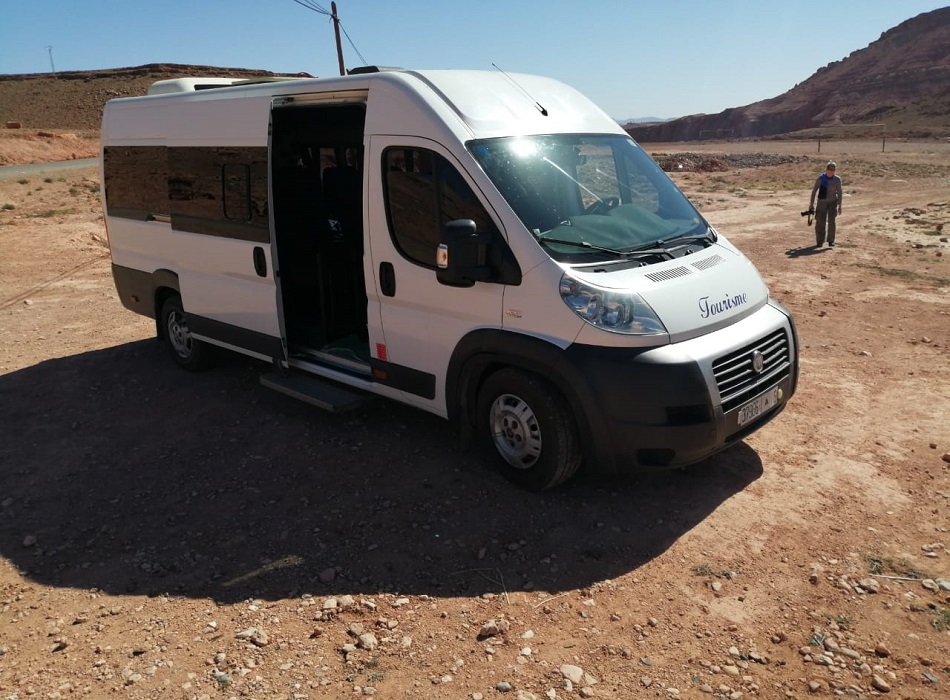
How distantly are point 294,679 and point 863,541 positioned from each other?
127 inches

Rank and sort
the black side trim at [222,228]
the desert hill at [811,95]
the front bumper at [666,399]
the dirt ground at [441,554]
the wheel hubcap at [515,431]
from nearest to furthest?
1. the dirt ground at [441,554]
2. the front bumper at [666,399]
3. the wheel hubcap at [515,431]
4. the black side trim at [222,228]
5. the desert hill at [811,95]

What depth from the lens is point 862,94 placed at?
89812mm

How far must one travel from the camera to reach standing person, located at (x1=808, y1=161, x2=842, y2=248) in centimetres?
1384

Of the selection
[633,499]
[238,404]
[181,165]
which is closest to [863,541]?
[633,499]

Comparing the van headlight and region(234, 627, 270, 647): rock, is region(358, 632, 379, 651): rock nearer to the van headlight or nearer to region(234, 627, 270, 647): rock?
region(234, 627, 270, 647): rock

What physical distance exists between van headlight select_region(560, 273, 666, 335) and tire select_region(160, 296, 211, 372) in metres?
4.73

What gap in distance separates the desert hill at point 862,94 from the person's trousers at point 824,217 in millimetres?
64192

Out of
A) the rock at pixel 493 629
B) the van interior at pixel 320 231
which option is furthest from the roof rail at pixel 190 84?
the rock at pixel 493 629

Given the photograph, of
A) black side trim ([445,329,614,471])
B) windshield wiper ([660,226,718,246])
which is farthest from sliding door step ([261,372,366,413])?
windshield wiper ([660,226,718,246])

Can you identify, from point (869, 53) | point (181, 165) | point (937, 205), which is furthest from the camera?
point (869, 53)

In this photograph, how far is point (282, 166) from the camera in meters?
6.63

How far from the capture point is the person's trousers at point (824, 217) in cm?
1383

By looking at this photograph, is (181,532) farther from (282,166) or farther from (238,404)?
(282,166)

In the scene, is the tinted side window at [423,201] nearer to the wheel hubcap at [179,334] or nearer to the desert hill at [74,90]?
Result: the wheel hubcap at [179,334]
